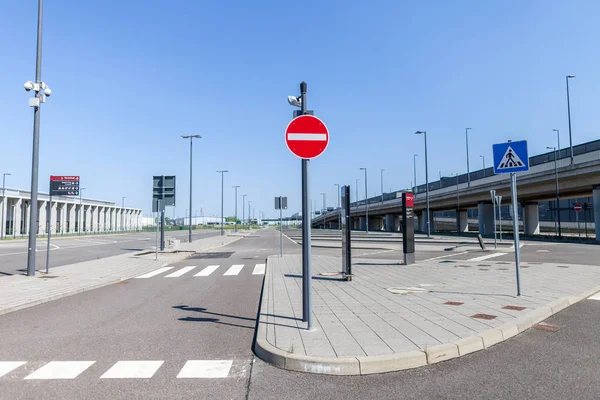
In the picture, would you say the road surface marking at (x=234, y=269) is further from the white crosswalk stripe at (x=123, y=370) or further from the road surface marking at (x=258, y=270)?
the white crosswalk stripe at (x=123, y=370)

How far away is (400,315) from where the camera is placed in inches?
271

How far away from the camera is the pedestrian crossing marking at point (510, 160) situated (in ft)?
27.8

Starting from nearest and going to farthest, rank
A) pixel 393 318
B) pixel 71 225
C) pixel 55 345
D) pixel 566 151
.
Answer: pixel 55 345, pixel 393 318, pixel 566 151, pixel 71 225

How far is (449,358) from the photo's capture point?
16.3 feet

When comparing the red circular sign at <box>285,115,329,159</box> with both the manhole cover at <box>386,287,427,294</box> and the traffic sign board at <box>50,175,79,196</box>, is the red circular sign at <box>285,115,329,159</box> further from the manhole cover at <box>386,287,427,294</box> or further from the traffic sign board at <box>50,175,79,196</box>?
the traffic sign board at <box>50,175,79,196</box>

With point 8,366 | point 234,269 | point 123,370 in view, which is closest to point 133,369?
point 123,370

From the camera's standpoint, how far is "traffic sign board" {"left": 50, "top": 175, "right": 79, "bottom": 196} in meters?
13.9

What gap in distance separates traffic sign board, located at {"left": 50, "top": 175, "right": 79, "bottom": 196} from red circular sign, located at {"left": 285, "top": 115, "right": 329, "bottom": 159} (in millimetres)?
10969

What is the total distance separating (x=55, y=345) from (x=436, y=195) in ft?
197

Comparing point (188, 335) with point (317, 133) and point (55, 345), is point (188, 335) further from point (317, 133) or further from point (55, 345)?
point (317, 133)

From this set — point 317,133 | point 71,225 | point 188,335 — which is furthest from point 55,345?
point 71,225

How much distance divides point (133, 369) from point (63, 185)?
11.4m

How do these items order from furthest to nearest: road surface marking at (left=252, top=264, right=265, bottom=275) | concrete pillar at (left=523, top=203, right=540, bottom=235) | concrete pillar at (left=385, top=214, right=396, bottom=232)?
concrete pillar at (left=385, top=214, right=396, bottom=232), concrete pillar at (left=523, top=203, right=540, bottom=235), road surface marking at (left=252, top=264, right=265, bottom=275)

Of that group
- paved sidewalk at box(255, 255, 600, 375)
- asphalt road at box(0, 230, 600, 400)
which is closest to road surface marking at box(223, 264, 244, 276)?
paved sidewalk at box(255, 255, 600, 375)
